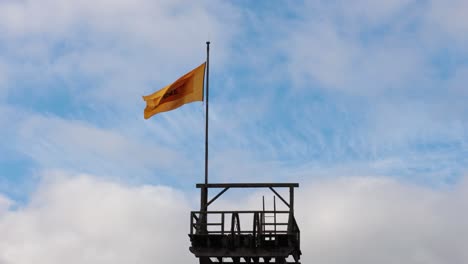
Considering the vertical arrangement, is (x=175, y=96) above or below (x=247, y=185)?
above

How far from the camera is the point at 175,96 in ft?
184

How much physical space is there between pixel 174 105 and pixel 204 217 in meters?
6.85

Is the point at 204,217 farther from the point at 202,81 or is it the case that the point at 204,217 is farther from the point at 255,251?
the point at 202,81

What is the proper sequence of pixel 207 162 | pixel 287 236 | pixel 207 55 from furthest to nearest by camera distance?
pixel 207 55
pixel 207 162
pixel 287 236

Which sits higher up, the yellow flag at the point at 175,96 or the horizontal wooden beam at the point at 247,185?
the yellow flag at the point at 175,96

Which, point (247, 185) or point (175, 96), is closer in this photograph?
point (247, 185)

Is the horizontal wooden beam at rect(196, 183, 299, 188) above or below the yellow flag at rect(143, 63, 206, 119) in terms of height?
below

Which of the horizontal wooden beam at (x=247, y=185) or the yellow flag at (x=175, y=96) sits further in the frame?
the yellow flag at (x=175, y=96)

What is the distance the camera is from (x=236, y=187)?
2037 inches

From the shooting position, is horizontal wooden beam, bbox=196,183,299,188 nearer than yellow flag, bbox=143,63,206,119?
Yes

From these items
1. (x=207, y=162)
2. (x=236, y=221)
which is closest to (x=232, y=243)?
(x=236, y=221)

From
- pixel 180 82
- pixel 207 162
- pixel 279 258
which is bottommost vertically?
pixel 279 258

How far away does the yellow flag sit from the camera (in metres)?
56.0

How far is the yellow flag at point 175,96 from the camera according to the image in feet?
184
